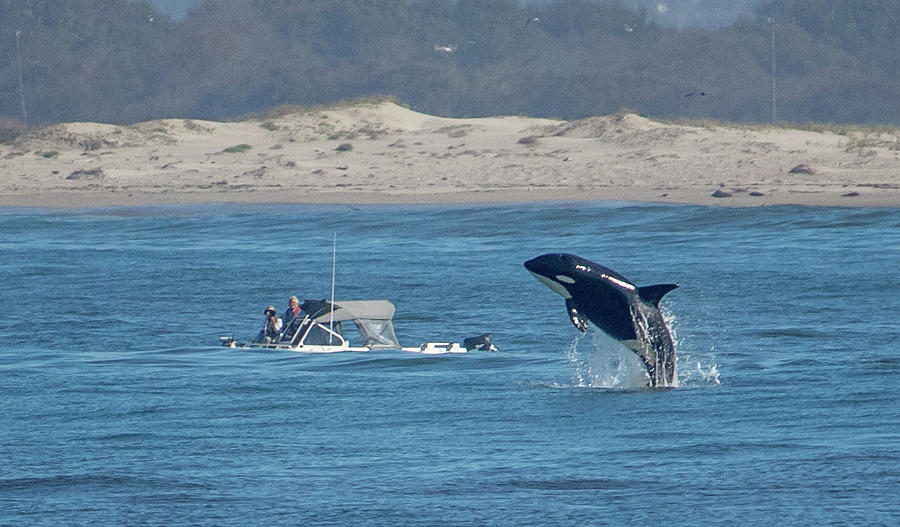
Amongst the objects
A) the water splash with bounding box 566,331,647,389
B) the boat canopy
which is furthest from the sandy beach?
the water splash with bounding box 566,331,647,389

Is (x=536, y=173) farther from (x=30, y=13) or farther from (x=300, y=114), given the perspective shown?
(x=30, y=13)

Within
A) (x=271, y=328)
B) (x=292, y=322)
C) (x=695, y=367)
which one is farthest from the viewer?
(x=271, y=328)

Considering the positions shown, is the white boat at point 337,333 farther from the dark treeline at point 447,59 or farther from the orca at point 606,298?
the dark treeline at point 447,59

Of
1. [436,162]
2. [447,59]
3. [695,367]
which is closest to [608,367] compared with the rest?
[695,367]

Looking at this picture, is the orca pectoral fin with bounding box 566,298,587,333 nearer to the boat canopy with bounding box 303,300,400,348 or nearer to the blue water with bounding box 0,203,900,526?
the blue water with bounding box 0,203,900,526

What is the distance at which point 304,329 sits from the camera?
30.0 m

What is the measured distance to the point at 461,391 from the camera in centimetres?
2586

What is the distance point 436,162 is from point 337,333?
114 ft

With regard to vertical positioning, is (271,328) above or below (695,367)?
above

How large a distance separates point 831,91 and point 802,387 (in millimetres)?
62261

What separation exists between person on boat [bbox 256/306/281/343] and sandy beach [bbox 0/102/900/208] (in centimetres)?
2629

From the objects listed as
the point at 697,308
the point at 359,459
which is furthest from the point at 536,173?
the point at 359,459

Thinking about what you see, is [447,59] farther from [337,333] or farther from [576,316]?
[576,316]

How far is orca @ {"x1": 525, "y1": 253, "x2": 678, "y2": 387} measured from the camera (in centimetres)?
2294
